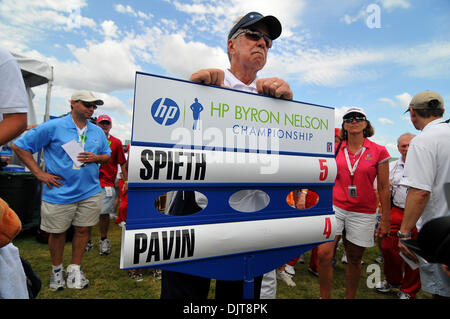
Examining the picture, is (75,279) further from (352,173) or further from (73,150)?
(352,173)

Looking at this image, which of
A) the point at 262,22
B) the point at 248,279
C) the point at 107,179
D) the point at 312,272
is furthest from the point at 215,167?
the point at 107,179

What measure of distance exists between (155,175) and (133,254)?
315 millimetres

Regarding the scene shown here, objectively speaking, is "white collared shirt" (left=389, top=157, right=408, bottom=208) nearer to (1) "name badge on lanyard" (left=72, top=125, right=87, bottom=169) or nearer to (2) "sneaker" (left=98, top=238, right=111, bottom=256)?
(1) "name badge on lanyard" (left=72, top=125, right=87, bottom=169)

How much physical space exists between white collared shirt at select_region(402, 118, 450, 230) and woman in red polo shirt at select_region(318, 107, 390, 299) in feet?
2.50

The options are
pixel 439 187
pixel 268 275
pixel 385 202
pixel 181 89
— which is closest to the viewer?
pixel 181 89

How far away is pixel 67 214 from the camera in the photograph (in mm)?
2742

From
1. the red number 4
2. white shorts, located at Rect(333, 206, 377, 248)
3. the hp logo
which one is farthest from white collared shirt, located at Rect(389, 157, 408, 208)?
the hp logo

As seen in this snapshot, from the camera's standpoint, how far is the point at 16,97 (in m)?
1.28

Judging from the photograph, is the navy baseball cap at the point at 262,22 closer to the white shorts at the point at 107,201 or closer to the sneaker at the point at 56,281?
the sneaker at the point at 56,281

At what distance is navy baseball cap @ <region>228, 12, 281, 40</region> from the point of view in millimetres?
1464

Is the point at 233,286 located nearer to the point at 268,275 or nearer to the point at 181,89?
the point at 268,275

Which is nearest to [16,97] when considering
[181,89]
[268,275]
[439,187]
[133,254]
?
[181,89]

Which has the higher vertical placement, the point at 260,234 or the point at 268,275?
the point at 260,234

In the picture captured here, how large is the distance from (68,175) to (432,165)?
10.8ft
